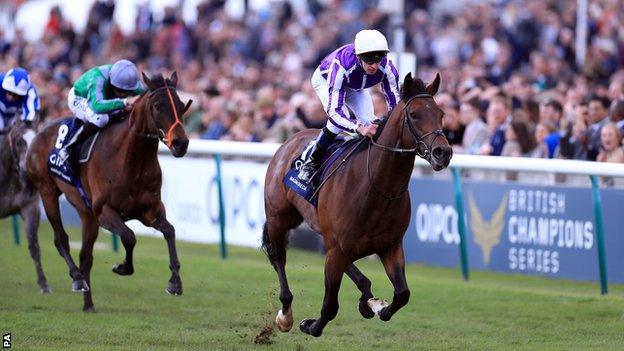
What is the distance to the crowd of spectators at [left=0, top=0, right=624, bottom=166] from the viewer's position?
12963 millimetres

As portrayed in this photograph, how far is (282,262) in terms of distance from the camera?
30.2 feet

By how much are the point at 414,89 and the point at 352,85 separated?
0.81 meters

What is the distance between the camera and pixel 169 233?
10016 mm

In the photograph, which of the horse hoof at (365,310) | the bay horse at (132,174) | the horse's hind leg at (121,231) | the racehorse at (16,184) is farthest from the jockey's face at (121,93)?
the horse hoof at (365,310)

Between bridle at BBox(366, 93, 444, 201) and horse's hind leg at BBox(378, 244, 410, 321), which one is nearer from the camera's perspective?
bridle at BBox(366, 93, 444, 201)

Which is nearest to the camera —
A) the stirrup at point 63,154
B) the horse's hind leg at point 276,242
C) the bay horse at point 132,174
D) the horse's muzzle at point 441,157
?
the horse's muzzle at point 441,157

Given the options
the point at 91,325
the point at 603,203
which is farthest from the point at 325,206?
the point at 603,203

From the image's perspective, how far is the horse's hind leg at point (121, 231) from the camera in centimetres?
991

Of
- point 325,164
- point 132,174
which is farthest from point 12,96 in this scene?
point 325,164

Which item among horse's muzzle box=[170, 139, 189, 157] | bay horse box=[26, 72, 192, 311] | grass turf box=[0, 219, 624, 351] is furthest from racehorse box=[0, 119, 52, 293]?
horse's muzzle box=[170, 139, 189, 157]

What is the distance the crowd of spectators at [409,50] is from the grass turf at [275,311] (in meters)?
1.65

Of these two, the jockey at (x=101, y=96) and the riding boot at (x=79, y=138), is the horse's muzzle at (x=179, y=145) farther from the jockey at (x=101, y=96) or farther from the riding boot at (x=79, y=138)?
the riding boot at (x=79, y=138)

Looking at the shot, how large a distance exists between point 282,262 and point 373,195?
1430 mm

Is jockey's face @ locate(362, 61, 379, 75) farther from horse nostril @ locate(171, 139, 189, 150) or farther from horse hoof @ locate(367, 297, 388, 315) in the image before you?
horse nostril @ locate(171, 139, 189, 150)
